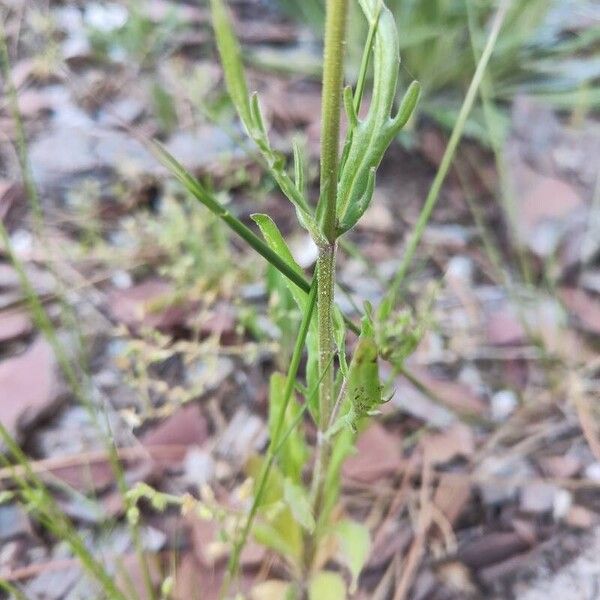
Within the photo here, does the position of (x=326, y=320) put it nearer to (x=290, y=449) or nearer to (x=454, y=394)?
(x=290, y=449)

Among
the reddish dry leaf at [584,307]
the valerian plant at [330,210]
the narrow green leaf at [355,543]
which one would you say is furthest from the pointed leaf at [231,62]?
the reddish dry leaf at [584,307]

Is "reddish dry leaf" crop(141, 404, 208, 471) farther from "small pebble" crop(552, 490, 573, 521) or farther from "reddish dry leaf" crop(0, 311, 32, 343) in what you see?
"small pebble" crop(552, 490, 573, 521)

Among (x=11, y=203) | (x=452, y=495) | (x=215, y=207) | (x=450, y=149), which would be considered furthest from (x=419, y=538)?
(x=11, y=203)

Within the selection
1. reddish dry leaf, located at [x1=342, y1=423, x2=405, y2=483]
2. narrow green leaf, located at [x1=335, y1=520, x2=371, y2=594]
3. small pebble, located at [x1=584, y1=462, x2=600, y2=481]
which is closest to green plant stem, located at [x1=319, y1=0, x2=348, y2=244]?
narrow green leaf, located at [x1=335, y1=520, x2=371, y2=594]

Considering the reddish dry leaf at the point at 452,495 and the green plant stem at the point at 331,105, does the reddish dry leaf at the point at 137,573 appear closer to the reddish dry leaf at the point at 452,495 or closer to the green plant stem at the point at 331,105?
the reddish dry leaf at the point at 452,495

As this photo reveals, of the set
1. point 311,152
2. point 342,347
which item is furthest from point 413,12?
point 342,347

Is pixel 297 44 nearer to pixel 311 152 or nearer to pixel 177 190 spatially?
pixel 311 152

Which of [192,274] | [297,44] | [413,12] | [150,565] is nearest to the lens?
[150,565]
